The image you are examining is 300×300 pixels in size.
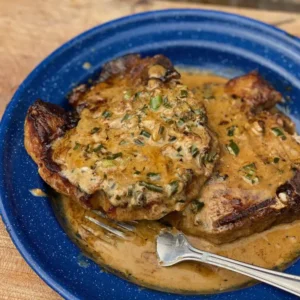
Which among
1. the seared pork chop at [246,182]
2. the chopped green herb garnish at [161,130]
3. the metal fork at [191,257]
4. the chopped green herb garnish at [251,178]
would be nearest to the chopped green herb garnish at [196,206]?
the seared pork chop at [246,182]

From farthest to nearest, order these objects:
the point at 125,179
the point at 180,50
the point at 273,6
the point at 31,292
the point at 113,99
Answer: the point at 273,6 < the point at 180,50 < the point at 113,99 < the point at 31,292 < the point at 125,179

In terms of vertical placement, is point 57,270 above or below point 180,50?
below

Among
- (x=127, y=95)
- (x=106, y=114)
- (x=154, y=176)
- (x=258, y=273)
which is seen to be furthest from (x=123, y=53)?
(x=258, y=273)

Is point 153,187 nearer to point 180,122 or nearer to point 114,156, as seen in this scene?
point 114,156

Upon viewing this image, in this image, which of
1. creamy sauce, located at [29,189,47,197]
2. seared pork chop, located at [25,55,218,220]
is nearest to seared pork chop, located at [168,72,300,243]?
seared pork chop, located at [25,55,218,220]

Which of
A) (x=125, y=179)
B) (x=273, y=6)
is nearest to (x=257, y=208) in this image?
(x=125, y=179)

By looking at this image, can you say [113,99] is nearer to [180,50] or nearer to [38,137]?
[38,137]

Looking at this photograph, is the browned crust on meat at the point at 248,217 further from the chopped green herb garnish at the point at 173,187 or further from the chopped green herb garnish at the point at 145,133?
the chopped green herb garnish at the point at 145,133
